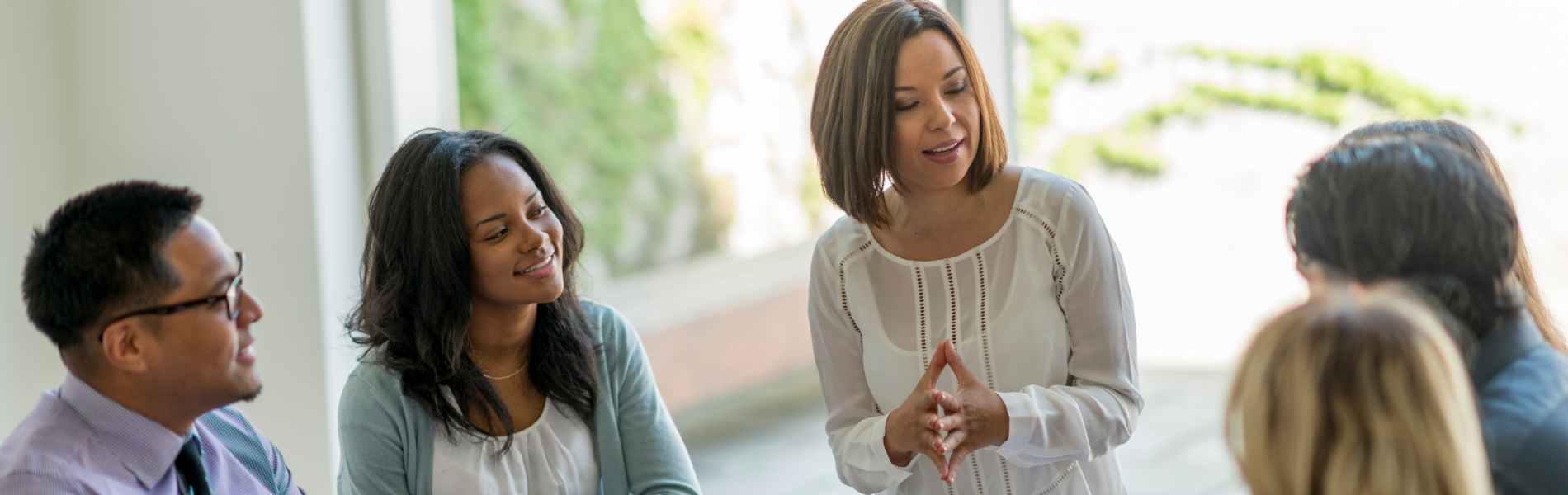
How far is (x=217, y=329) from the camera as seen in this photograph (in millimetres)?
1774

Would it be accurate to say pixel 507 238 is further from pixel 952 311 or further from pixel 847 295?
pixel 952 311

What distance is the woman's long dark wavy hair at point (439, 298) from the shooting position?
6.88ft

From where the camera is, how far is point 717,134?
6.73 meters

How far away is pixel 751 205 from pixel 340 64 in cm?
397

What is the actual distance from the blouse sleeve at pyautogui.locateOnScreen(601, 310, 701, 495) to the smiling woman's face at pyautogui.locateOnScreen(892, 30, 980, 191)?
597mm

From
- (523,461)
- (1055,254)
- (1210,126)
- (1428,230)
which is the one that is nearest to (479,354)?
(523,461)

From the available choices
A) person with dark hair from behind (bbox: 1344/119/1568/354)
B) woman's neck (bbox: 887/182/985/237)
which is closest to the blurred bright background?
woman's neck (bbox: 887/182/985/237)

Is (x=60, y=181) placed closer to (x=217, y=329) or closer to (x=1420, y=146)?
(x=217, y=329)

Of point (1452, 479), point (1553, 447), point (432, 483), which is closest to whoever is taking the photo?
point (1452, 479)

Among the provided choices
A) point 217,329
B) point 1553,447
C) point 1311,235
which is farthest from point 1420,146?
point 217,329

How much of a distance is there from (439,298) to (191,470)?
434 millimetres

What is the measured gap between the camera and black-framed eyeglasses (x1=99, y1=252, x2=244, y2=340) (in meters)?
1.73

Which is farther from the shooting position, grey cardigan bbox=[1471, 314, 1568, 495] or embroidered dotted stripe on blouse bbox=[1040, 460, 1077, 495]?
embroidered dotted stripe on blouse bbox=[1040, 460, 1077, 495]

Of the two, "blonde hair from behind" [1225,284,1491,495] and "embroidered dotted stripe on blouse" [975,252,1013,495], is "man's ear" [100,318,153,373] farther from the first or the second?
"blonde hair from behind" [1225,284,1491,495]
